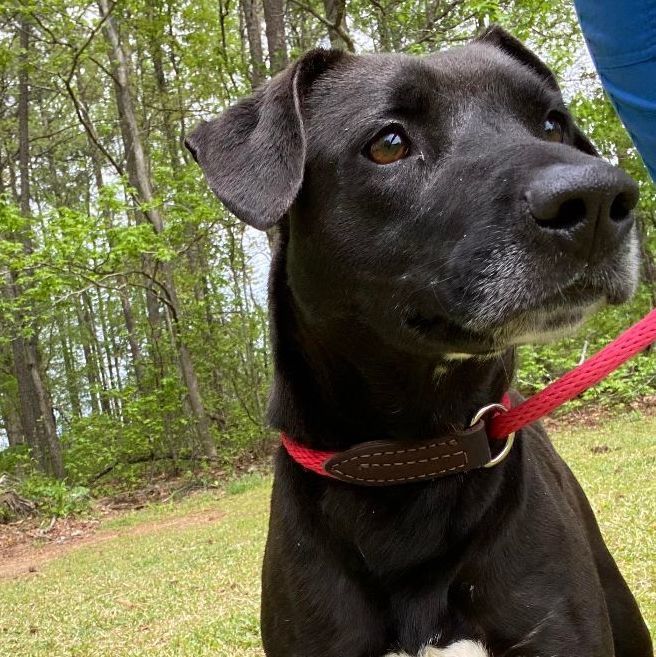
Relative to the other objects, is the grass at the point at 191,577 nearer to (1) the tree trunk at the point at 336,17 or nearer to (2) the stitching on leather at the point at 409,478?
(2) the stitching on leather at the point at 409,478

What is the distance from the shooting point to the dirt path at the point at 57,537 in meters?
10.3

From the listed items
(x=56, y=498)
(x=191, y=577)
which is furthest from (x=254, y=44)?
(x=191, y=577)

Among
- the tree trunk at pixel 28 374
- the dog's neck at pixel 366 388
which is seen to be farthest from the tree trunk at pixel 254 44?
the dog's neck at pixel 366 388

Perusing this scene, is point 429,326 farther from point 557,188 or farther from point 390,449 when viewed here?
point 557,188

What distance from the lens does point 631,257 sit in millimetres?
1946

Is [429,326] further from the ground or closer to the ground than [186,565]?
further from the ground

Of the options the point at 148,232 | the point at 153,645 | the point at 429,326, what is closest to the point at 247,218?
the point at 429,326

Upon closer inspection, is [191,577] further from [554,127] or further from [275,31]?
[275,31]

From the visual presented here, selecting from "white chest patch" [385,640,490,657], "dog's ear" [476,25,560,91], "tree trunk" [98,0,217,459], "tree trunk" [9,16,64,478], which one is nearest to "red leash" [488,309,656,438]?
"white chest patch" [385,640,490,657]

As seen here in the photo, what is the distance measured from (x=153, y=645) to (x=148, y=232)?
9748 millimetres

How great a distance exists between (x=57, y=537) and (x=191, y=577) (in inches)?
240

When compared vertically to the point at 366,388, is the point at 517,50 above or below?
above

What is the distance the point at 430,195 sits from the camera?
2.02 metres

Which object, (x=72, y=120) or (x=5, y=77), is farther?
(x=72, y=120)
